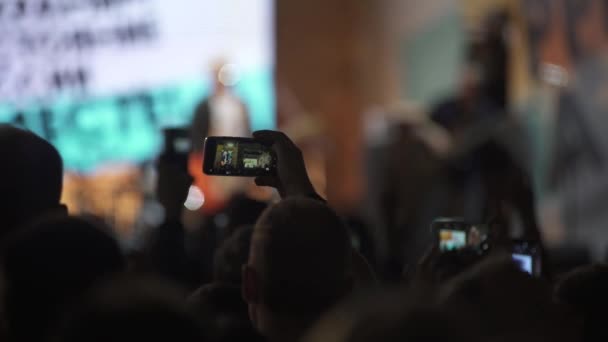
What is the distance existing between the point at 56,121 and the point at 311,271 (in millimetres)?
6818

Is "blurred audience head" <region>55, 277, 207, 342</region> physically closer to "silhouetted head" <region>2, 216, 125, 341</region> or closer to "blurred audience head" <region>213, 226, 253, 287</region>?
"silhouetted head" <region>2, 216, 125, 341</region>

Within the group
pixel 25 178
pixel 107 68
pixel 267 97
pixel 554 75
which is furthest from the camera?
pixel 267 97

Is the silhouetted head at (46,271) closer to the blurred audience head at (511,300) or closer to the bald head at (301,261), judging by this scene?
the bald head at (301,261)

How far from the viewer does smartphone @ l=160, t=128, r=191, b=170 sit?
10.2ft

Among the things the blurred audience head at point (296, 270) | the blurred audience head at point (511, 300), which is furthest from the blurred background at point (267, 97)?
the blurred audience head at point (296, 270)

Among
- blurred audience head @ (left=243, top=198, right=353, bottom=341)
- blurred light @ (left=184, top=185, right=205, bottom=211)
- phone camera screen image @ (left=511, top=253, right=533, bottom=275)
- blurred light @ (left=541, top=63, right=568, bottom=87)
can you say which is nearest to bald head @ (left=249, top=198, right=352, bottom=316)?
blurred audience head @ (left=243, top=198, right=353, bottom=341)

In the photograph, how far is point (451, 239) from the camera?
263cm

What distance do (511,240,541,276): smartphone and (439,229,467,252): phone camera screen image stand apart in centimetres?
13

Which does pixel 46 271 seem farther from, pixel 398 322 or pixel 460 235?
pixel 460 235

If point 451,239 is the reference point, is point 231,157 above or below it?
above

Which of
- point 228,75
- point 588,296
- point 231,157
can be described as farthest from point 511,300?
point 228,75

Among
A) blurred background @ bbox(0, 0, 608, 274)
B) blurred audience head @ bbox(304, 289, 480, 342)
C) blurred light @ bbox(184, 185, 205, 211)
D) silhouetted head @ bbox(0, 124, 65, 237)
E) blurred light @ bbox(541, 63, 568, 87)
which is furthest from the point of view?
blurred light @ bbox(184, 185, 205, 211)

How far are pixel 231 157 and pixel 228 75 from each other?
6382 mm

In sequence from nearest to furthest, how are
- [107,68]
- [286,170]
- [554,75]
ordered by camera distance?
1. [286,170]
2. [554,75]
3. [107,68]
